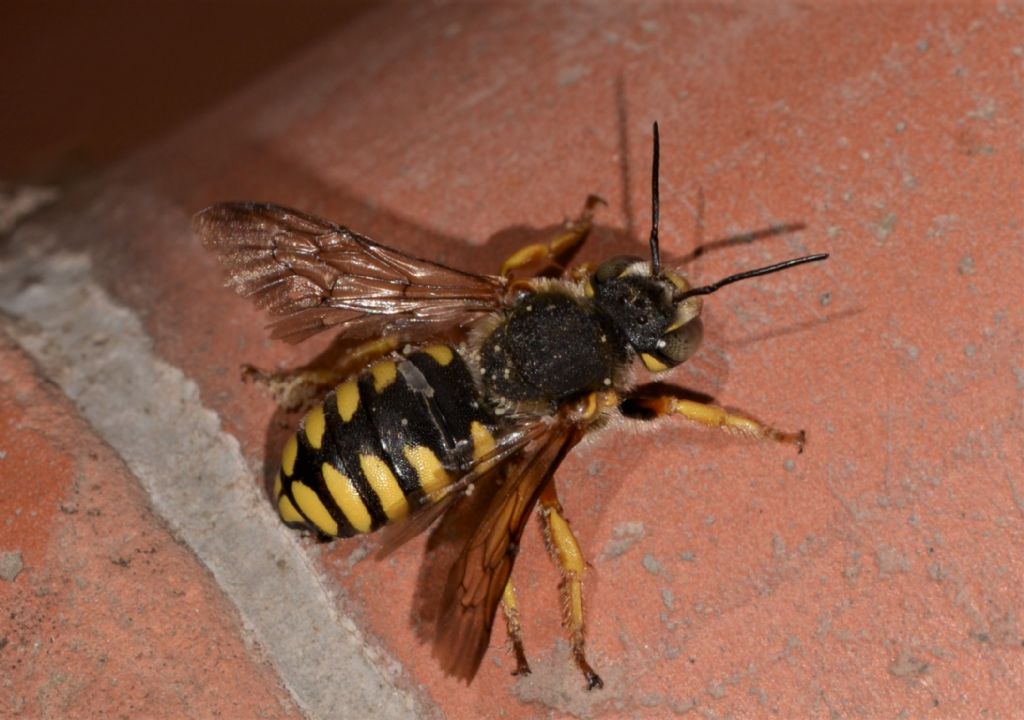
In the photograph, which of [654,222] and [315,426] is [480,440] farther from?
[654,222]

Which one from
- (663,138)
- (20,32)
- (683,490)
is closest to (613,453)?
(683,490)

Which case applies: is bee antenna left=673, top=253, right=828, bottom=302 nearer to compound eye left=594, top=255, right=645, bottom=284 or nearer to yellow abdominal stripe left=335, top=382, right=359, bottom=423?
compound eye left=594, top=255, right=645, bottom=284

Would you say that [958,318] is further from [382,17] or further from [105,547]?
[382,17]

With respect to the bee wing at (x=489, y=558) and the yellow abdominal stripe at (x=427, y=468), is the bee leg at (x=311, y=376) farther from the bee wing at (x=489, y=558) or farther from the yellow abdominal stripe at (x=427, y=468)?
the bee wing at (x=489, y=558)

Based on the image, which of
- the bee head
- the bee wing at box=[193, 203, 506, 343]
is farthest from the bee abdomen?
the bee head

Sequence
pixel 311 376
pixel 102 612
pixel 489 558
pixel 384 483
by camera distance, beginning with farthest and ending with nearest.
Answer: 1. pixel 311 376
2. pixel 384 483
3. pixel 489 558
4. pixel 102 612

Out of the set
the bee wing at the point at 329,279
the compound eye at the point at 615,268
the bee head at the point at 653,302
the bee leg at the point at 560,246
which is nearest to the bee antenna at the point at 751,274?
the bee head at the point at 653,302

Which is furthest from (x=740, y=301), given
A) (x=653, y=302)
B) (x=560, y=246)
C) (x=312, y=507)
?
(x=312, y=507)
